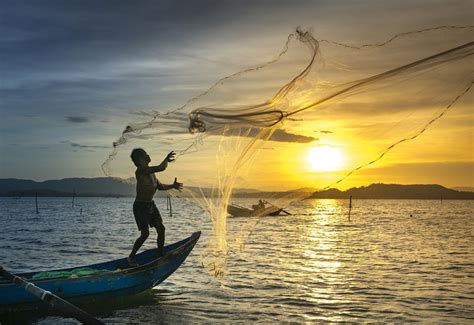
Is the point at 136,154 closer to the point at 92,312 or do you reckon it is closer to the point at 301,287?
the point at 92,312

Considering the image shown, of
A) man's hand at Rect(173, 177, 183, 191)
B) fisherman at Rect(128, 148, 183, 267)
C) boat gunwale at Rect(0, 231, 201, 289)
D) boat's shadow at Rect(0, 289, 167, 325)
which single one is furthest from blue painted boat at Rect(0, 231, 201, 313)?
man's hand at Rect(173, 177, 183, 191)

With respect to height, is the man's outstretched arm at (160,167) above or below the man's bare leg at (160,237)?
above

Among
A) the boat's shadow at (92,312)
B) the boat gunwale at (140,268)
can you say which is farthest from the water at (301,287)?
the boat gunwale at (140,268)

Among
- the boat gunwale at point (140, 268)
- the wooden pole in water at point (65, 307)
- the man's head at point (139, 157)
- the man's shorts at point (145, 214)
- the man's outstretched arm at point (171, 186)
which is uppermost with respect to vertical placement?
the man's head at point (139, 157)

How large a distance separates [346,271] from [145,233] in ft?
41.0

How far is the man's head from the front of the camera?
12961 millimetres

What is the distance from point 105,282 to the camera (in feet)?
44.8

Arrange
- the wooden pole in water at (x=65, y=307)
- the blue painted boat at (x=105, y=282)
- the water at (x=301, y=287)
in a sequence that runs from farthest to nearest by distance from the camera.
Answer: the water at (x=301, y=287) → the blue painted boat at (x=105, y=282) → the wooden pole in water at (x=65, y=307)

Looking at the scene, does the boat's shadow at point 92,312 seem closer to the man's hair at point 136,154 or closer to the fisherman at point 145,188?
the fisherman at point 145,188

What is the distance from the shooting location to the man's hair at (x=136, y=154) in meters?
13.0

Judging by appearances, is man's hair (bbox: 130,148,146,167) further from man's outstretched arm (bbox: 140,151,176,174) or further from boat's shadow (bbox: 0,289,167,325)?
boat's shadow (bbox: 0,289,167,325)

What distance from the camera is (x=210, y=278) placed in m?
19.8

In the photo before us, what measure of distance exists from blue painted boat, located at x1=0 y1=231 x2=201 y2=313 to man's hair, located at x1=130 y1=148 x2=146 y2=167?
2.86 m

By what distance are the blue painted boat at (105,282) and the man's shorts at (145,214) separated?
1396 mm
